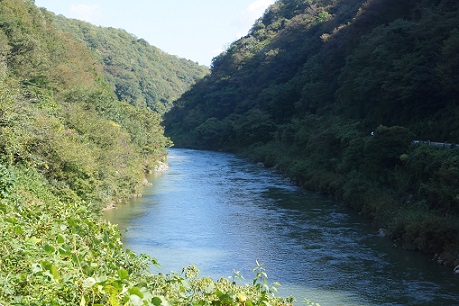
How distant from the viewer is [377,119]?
1452 inches

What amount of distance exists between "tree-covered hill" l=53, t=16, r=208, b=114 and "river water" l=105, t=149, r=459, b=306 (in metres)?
78.9

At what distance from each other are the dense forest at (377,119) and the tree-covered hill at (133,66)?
164 feet

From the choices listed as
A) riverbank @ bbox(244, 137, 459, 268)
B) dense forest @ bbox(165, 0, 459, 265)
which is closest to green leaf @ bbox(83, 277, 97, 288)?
riverbank @ bbox(244, 137, 459, 268)

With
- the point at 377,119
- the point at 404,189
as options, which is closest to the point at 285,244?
the point at 404,189

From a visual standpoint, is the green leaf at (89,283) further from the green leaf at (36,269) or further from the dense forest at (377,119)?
the dense forest at (377,119)

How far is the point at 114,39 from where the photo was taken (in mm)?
144000

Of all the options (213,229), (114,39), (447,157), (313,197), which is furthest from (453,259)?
(114,39)

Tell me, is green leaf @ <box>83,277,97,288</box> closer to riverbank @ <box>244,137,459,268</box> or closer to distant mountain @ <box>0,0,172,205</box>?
distant mountain @ <box>0,0,172,205</box>

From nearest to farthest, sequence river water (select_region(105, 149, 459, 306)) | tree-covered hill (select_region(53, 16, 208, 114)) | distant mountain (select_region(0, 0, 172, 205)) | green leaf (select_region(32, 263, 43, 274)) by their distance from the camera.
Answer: green leaf (select_region(32, 263, 43, 274)) → river water (select_region(105, 149, 459, 306)) → distant mountain (select_region(0, 0, 172, 205)) → tree-covered hill (select_region(53, 16, 208, 114))

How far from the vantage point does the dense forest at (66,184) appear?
4.66m

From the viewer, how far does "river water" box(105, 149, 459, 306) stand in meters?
16.2

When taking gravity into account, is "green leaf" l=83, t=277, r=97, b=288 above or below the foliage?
above

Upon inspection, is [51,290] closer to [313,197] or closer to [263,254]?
[263,254]

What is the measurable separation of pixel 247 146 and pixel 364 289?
158 ft
